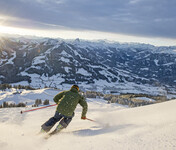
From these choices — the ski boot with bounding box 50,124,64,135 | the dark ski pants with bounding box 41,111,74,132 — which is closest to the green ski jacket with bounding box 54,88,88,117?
the dark ski pants with bounding box 41,111,74,132

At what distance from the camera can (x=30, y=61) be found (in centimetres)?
19450

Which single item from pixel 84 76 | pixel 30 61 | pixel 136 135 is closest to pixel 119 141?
pixel 136 135

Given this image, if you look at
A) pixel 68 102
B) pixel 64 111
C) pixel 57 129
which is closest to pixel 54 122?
pixel 57 129

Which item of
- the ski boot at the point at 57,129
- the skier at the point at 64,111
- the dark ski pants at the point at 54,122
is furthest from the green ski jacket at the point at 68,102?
the ski boot at the point at 57,129

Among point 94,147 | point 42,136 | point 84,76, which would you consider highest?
point 94,147

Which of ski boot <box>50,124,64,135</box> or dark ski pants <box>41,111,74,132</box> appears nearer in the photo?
ski boot <box>50,124,64,135</box>

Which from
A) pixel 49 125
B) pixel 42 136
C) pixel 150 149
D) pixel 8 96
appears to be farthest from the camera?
pixel 8 96

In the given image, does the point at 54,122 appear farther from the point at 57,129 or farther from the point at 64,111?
the point at 64,111

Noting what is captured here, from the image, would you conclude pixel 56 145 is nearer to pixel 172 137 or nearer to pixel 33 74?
pixel 172 137

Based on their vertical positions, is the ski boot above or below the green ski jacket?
below

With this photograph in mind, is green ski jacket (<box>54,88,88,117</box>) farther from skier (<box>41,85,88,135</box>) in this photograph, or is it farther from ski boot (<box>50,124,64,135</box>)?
ski boot (<box>50,124,64,135</box>)

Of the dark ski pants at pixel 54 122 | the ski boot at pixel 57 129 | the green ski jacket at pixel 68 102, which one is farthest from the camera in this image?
the green ski jacket at pixel 68 102

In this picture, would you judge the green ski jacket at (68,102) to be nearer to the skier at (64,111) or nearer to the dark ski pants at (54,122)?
the skier at (64,111)

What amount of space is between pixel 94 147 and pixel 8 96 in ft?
51.3
